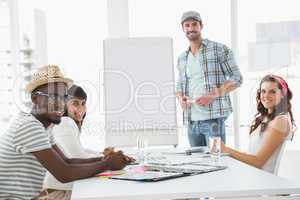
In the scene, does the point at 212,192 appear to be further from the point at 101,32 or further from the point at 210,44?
the point at 101,32

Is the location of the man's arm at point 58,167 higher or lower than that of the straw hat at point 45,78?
lower

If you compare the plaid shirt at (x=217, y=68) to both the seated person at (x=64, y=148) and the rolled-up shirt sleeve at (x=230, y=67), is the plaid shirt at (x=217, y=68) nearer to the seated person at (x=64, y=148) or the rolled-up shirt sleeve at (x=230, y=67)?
the rolled-up shirt sleeve at (x=230, y=67)

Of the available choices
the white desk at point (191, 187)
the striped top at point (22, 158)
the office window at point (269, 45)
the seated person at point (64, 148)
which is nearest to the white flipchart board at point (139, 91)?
the office window at point (269, 45)

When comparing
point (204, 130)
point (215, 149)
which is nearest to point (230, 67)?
point (204, 130)

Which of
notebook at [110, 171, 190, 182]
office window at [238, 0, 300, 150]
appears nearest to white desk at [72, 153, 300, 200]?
notebook at [110, 171, 190, 182]

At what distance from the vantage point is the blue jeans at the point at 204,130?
14.8 feet

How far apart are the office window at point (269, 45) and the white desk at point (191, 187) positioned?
3424mm

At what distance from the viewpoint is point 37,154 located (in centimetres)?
221

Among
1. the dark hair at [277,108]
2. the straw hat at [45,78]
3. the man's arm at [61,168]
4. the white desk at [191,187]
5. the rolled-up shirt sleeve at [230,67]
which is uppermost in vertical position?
the rolled-up shirt sleeve at [230,67]

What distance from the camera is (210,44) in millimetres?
4648

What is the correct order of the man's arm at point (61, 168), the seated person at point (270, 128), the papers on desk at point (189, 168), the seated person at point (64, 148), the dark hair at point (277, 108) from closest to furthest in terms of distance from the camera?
the man's arm at point (61, 168) < the papers on desk at point (189, 168) < the seated person at point (64, 148) < the seated person at point (270, 128) < the dark hair at point (277, 108)

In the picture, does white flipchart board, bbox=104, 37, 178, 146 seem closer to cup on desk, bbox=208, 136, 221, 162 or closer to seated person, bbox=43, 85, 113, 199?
seated person, bbox=43, 85, 113, 199

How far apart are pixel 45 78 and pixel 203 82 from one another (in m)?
2.44

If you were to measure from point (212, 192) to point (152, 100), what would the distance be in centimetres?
293
